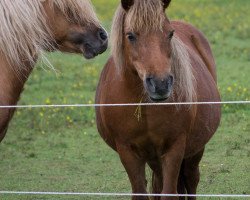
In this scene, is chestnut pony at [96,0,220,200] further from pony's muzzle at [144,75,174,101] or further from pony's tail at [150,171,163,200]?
pony's tail at [150,171,163,200]

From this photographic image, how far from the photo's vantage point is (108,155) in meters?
10.8

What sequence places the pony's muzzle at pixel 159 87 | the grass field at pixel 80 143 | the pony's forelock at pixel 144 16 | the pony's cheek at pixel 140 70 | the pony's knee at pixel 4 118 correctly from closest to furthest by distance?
the pony's muzzle at pixel 159 87
the pony's cheek at pixel 140 70
the pony's forelock at pixel 144 16
the pony's knee at pixel 4 118
the grass field at pixel 80 143

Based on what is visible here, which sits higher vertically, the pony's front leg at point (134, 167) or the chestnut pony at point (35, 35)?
the chestnut pony at point (35, 35)

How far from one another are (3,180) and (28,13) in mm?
3320

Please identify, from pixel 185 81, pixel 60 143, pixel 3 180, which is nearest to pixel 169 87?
pixel 185 81

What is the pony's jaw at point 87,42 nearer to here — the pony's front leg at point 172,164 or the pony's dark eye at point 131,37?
the pony's dark eye at point 131,37

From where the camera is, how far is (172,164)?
694 centimetres

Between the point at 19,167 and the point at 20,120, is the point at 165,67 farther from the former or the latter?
the point at 20,120

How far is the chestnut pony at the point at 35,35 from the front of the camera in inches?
269

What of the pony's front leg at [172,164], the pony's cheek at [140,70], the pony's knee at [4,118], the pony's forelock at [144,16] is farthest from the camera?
the pony's front leg at [172,164]

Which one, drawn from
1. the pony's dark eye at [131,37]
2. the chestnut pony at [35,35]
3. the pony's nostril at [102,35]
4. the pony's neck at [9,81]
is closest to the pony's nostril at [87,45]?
the chestnut pony at [35,35]

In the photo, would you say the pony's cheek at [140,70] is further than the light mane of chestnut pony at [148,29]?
No

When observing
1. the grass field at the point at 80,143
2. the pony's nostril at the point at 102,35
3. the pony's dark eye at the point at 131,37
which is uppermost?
the pony's dark eye at the point at 131,37

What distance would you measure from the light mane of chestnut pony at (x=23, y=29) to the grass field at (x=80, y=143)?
342 mm
